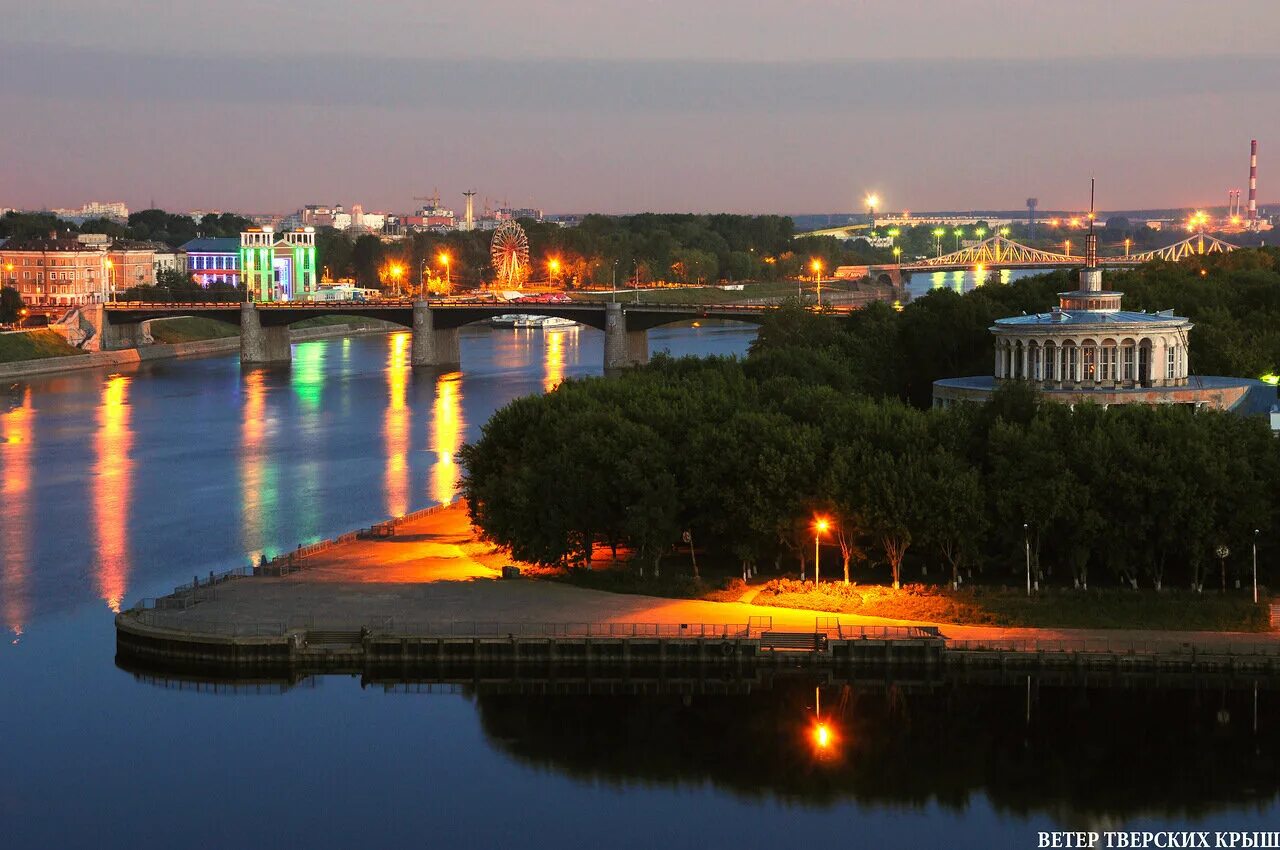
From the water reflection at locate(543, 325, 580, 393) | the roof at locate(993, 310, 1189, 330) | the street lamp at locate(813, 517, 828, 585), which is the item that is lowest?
the street lamp at locate(813, 517, 828, 585)

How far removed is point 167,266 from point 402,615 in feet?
287

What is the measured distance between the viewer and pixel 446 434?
51.2 m

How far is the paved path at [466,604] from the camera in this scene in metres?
26.8

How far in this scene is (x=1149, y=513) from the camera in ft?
92.0

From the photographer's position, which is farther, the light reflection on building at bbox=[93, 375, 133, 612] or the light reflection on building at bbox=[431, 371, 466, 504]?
the light reflection on building at bbox=[431, 371, 466, 504]

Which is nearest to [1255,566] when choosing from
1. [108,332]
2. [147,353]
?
[147,353]

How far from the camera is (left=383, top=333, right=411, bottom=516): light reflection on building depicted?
131 feet

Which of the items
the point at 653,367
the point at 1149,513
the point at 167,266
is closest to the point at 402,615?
the point at 1149,513

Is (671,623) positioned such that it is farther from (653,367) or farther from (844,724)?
(653,367)

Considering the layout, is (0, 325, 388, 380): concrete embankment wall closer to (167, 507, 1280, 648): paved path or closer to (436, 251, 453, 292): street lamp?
(436, 251, 453, 292): street lamp

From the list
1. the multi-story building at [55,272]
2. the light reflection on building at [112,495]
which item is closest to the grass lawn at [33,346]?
the light reflection on building at [112,495]

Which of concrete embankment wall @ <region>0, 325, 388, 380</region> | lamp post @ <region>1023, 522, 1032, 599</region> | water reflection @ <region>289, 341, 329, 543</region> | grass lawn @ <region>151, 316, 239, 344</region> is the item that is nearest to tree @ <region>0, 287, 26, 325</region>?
concrete embankment wall @ <region>0, 325, 388, 380</region>

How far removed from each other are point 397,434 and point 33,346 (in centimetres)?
2917

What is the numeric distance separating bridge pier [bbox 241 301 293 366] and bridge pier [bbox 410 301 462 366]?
5.82 meters
